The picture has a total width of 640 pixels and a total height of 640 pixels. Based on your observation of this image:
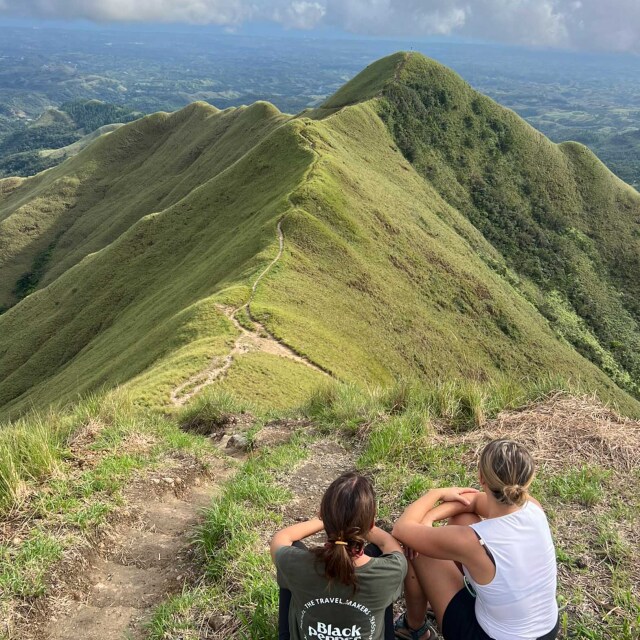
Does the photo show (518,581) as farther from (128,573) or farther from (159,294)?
(159,294)

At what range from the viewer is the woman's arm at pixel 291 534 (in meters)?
5.63

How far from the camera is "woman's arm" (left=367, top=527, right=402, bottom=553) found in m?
5.55

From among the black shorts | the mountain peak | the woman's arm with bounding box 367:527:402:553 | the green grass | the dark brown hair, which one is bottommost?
the green grass

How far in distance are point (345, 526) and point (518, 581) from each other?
1855 millimetres

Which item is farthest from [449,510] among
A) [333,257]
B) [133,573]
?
[333,257]

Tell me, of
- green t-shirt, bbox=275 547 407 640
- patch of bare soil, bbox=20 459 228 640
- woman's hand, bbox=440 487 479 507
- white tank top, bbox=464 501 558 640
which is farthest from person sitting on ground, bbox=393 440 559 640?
patch of bare soil, bbox=20 459 228 640

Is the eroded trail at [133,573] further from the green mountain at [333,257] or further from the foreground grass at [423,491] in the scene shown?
the green mountain at [333,257]

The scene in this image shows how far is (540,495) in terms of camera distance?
8453 mm

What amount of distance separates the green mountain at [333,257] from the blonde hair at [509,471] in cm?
1926

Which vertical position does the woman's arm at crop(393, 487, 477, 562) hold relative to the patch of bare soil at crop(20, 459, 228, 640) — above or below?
above

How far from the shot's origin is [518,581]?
5043mm

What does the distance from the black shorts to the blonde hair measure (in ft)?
4.00

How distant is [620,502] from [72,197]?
13947 cm

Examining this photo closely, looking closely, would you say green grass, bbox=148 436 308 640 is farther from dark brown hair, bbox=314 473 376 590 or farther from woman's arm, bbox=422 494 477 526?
woman's arm, bbox=422 494 477 526
